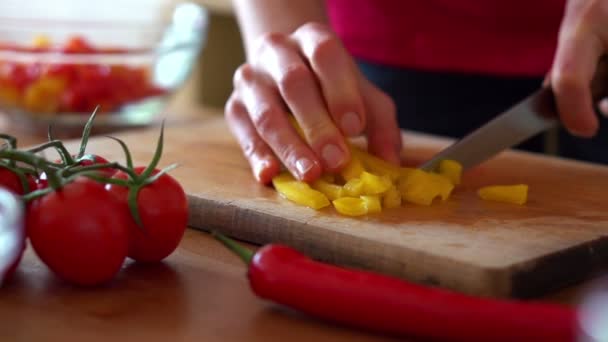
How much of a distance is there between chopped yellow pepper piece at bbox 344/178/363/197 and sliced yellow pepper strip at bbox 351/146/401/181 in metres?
0.08

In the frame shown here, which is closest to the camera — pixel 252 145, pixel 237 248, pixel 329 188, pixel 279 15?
pixel 237 248

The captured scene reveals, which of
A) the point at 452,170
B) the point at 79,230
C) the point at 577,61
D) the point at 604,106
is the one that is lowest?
the point at 604,106

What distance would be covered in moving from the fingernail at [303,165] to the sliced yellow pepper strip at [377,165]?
98 mm

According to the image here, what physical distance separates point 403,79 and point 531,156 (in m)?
0.43

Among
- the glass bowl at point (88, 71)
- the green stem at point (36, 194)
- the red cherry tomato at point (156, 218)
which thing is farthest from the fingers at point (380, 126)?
the glass bowl at point (88, 71)

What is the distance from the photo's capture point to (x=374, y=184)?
1.31 m

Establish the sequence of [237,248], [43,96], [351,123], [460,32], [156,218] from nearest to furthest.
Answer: [237,248] → [156,218] → [351,123] → [460,32] → [43,96]

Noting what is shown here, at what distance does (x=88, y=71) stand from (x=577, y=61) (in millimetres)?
1344

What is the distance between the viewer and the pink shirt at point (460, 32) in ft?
6.32

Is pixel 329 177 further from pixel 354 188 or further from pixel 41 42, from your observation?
pixel 41 42

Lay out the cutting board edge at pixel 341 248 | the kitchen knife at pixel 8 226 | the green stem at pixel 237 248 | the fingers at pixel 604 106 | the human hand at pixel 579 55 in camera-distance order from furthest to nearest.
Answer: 1. the fingers at pixel 604 106
2. the human hand at pixel 579 55
3. the cutting board edge at pixel 341 248
4. the green stem at pixel 237 248
5. the kitchen knife at pixel 8 226

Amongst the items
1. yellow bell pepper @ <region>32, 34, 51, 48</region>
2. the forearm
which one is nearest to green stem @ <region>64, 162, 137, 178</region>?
the forearm

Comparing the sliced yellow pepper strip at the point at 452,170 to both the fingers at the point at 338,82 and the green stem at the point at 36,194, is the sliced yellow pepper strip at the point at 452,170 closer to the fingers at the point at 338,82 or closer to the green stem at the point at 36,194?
the fingers at the point at 338,82

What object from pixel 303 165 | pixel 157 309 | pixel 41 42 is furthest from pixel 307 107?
pixel 41 42
